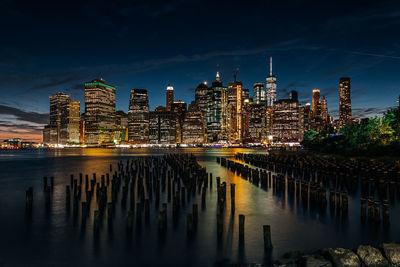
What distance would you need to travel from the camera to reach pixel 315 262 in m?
9.53

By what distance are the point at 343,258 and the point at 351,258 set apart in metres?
0.28

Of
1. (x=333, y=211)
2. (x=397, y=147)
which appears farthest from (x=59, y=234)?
(x=397, y=147)

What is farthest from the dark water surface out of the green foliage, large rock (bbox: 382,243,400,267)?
the green foliage

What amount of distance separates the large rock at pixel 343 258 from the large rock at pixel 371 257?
0.77ft

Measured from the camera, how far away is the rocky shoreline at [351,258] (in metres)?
9.41

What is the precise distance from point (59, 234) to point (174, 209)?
6.17 m

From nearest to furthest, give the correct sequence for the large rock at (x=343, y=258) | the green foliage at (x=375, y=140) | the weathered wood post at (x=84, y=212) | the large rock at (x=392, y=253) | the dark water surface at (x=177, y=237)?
the large rock at (x=343, y=258)
the large rock at (x=392, y=253)
the dark water surface at (x=177, y=237)
the weathered wood post at (x=84, y=212)
the green foliage at (x=375, y=140)

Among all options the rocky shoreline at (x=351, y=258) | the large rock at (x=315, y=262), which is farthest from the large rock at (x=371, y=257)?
the large rock at (x=315, y=262)

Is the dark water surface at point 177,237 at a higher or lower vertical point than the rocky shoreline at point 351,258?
lower

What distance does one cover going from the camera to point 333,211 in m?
17.7

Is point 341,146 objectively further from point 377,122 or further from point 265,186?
point 265,186

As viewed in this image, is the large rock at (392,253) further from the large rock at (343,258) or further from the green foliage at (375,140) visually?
the green foliage at (375,140)

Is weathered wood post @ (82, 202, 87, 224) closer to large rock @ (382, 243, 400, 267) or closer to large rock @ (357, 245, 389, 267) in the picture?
large rock @ (357, 245, 389, 267)

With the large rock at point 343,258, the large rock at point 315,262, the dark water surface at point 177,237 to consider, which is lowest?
the dark water surface at point 177,237
